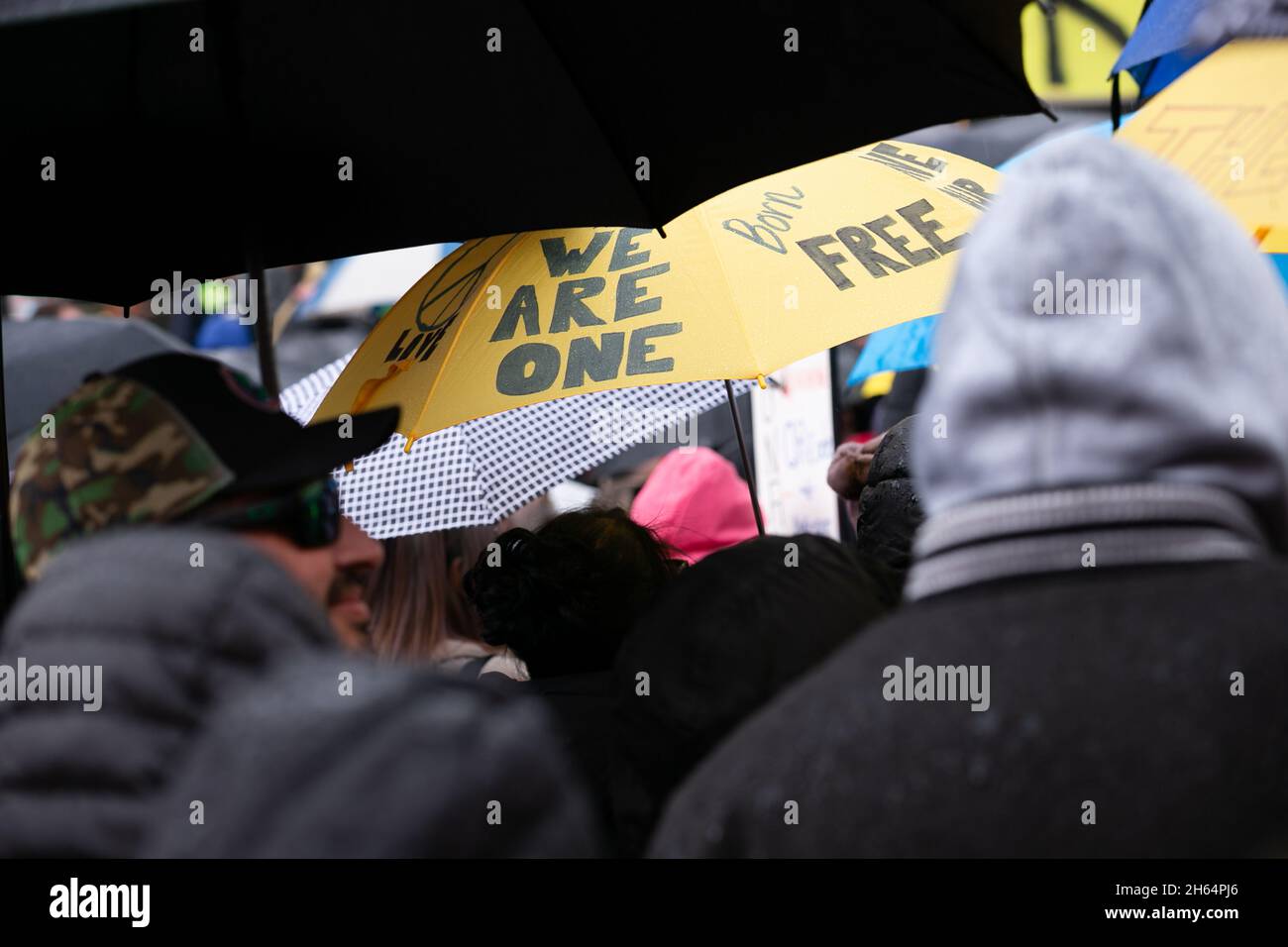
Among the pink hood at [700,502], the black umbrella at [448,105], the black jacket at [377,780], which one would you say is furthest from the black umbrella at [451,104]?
the pink hood at [700,502]

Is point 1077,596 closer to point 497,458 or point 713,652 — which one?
point 713,652

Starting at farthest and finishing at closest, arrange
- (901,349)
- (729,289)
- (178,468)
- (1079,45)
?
(1079,45) < (901,349) < (729,289) < (178,468)

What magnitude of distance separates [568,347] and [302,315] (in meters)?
9.85

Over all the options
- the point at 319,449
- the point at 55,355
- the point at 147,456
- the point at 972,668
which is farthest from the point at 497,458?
the point at 972,668

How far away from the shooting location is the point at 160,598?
4.57 ft

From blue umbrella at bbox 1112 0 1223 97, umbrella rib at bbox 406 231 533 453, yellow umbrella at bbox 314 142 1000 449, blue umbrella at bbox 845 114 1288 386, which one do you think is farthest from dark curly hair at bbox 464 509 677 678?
blue umbrella at bbox 845 114 1288 386

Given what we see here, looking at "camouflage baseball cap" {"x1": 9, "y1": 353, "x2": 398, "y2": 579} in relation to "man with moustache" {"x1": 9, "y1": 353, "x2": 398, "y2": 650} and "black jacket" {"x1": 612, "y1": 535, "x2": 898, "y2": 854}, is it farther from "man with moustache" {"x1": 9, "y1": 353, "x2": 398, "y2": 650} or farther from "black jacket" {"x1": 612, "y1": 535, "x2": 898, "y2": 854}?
"black jacket" {"x1": 612, "y1": 535, "x2": 898, "y2": 854}

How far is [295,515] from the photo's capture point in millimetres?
1937

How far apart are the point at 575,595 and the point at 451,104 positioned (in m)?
1.02

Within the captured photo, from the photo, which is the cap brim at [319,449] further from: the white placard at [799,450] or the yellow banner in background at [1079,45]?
the yellow banner in background at [1079,45]

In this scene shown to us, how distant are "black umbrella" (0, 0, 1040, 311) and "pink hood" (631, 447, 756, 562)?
236 centimetres

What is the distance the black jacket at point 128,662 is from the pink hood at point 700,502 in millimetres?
4016
